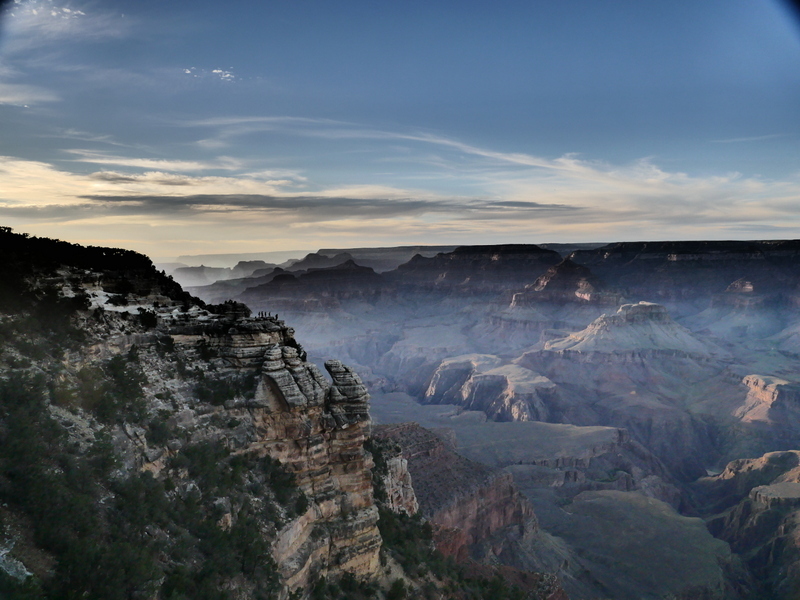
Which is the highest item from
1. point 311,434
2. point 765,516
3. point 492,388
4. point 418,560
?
point 311,434

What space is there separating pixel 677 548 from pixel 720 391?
77.4 meters

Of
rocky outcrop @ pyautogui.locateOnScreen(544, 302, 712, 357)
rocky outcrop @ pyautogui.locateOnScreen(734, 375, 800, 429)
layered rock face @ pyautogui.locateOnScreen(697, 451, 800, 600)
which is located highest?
→ rocky outcrop @ pyautogui.locateOnScreen(544, 302, 712, 357)

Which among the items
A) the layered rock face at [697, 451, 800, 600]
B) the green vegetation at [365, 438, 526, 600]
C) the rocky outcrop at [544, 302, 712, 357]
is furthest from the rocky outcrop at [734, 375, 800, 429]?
the green vegetation at [365, 438, 526, 600]

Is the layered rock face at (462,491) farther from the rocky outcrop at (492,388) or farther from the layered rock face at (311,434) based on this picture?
the rocky outcrop at (492,388)

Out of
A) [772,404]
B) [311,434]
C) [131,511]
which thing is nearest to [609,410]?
[772,404]

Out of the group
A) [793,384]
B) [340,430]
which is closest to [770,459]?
[793,384]

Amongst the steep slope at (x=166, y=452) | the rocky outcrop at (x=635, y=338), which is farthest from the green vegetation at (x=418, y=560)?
the rocky outcrop at (x=635, y=338)

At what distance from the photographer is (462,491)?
54.2 m

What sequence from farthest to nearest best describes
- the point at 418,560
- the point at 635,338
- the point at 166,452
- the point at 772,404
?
the point at 635,338, the point at 772,404, the point at 418,560, the point at 166,452

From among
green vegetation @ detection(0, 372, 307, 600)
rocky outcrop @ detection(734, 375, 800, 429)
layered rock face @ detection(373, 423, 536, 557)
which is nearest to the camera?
green vegetation @ detection(0, 372, 307, 600)

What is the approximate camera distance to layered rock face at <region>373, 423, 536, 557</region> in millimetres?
52344

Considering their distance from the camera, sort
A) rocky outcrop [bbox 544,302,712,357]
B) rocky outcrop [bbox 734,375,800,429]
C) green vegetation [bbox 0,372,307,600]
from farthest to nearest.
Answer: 1. rocky outcrop [bbox 544,302,712,357]
2. rocky outcrop [bbox 734,375,800,429]
3. green vegetation [bbox 0,372,307,600]

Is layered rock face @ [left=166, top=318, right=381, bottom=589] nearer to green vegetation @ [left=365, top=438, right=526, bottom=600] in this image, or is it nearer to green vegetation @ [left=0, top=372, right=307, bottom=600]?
green vegetation @ [left=0, top=372, right=307, bottom=600]

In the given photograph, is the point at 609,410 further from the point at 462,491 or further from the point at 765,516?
the point at 462,491
